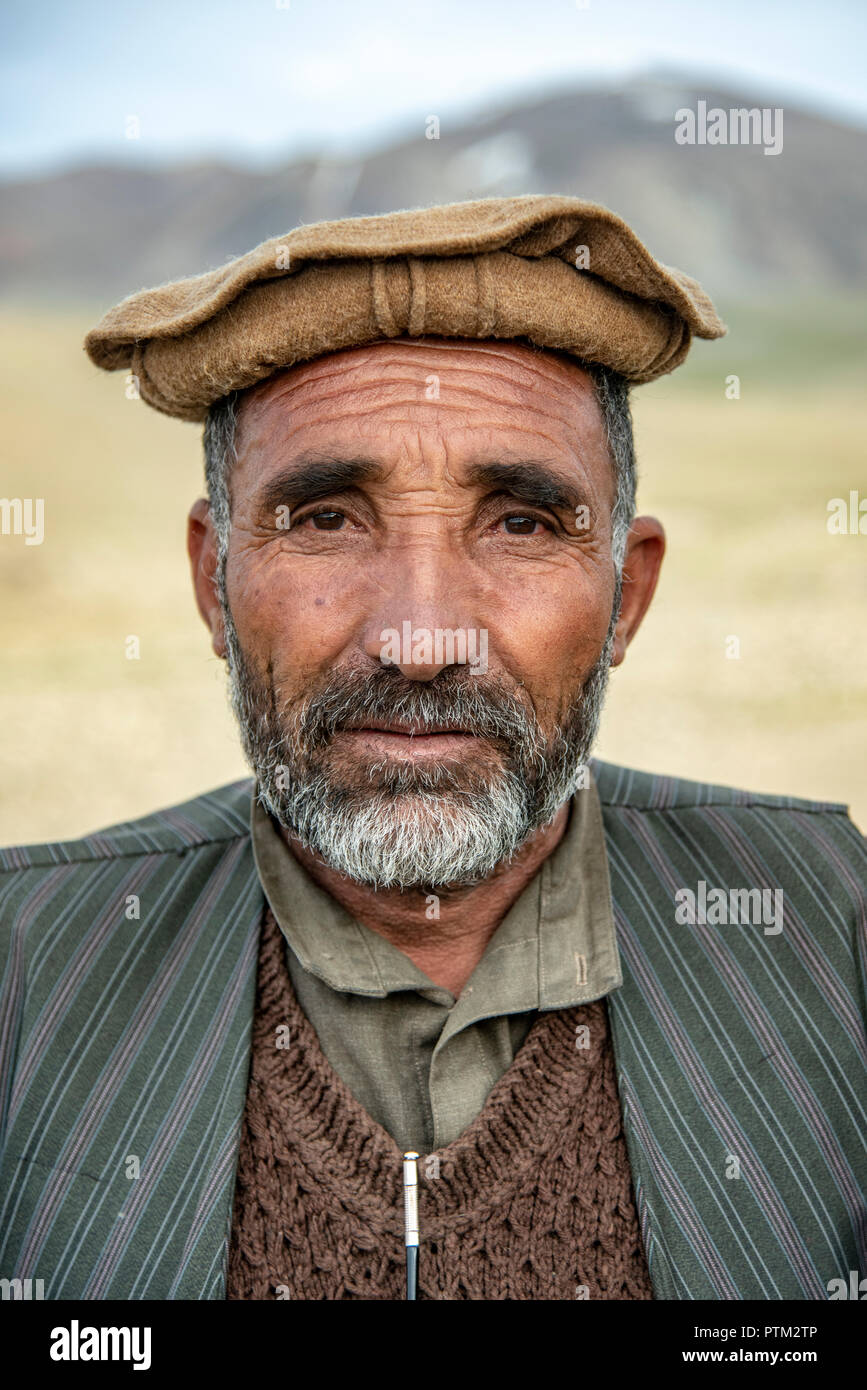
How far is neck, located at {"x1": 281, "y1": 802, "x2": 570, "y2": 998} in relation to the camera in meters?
1.96

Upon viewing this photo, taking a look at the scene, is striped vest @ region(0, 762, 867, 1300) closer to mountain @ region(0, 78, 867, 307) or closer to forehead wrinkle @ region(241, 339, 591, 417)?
forehead wrinkle @ region(241, 339, 591, 417)

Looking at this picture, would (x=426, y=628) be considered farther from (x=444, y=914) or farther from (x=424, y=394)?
(x=444, y=914)

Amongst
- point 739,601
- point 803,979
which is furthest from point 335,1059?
point 739,601

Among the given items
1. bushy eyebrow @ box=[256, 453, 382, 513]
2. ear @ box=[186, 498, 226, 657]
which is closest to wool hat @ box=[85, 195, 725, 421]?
bushy eyebrow @ box=[256, 453, 382, 513]

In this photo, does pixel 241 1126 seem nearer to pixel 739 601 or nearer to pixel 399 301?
pixel 399 301

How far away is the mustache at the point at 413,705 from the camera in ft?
5.74

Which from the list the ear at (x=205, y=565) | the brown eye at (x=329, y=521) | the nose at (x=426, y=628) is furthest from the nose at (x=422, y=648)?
the ear at (x=205, y=565)

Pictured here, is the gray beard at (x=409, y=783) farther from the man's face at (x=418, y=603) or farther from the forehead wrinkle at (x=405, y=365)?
the forehead wrinkle at (x=405, y=365)

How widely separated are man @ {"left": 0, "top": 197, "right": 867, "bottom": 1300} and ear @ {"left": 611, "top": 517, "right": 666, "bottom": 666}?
14 cm

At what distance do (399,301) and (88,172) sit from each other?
12.2 ft

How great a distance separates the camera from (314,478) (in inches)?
72.6

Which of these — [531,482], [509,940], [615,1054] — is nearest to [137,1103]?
[509,940]

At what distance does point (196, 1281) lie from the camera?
167 cm

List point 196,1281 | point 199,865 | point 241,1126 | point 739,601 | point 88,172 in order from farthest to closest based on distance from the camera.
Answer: point 88,172
point 739,601
point 199,865
point 241,1126
point 196,1281
